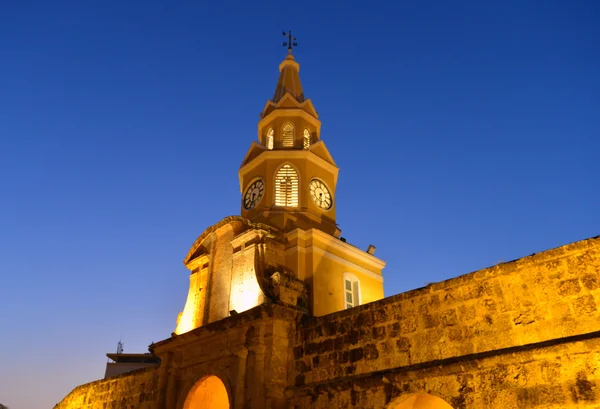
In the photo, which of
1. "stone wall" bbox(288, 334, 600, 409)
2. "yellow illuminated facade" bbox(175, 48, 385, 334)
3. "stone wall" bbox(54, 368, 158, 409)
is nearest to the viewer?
"stone wall" bbox(288, 334, 600, 409)

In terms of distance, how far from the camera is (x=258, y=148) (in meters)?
21.8

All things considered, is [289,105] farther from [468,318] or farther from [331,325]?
[468,318]

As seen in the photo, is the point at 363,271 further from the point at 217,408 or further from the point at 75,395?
the point at 75,395

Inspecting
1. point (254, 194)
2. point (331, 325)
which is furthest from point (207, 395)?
point (254, 194)

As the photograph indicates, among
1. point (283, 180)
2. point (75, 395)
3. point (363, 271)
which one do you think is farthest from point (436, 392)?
point (75, 395)

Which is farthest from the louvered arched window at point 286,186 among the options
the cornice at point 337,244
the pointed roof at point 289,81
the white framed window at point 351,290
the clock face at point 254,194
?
the pointed roof at point 289,81

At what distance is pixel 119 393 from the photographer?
58.8 feet

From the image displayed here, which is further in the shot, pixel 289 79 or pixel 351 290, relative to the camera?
pixel 289 79

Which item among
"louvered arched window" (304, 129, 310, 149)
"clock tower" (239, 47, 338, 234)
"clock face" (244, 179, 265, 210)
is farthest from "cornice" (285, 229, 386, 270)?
"louvered arched window" (304, 129, 310, 149)

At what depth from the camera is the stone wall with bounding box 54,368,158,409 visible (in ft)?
54.4

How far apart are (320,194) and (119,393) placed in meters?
10.2

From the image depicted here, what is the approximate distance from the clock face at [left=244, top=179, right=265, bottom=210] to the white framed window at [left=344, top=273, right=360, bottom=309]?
4617 mm

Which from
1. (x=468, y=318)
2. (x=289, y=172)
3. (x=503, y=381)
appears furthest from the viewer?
(x=289, y=172)

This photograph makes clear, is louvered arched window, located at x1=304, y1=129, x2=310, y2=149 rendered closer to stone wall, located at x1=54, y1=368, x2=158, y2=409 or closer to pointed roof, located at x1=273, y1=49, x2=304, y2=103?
pointed roof, located at x1=273, y1=49, x2=304, y2=103
